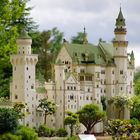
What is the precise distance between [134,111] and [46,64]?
52.0ft

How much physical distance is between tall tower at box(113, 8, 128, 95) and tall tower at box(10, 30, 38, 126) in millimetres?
18302

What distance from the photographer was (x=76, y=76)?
10175 cm

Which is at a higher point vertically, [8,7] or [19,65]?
[8,7]

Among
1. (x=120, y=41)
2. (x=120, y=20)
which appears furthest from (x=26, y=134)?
(x=120, y=20)

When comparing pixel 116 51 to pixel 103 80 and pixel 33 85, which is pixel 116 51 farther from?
pixel 33 85

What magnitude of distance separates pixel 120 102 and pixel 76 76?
7.69 metres

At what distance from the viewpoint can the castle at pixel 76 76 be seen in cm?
9212

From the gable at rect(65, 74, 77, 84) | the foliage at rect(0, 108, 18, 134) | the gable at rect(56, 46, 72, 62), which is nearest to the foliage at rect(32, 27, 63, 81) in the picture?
the gable at rect(56, 46, 72, 62)

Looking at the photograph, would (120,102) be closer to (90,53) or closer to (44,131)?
(90,53)

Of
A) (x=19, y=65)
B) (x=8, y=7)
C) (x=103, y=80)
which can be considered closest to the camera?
(x=19, y=65)

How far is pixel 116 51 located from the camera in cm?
10738

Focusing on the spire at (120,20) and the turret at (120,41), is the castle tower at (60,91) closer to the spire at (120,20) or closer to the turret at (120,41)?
the turret at (120,41)

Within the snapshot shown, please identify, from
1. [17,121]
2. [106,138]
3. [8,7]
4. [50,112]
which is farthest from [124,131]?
[8,7]

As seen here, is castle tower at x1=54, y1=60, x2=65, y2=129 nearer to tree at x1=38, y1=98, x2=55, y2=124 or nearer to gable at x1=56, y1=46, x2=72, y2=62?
tree at x1=38, y1=98, x2=55, y2=124
